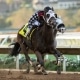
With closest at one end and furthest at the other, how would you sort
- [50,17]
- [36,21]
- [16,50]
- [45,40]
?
[50,17] → [45,40] → [36,21] → [16,50]

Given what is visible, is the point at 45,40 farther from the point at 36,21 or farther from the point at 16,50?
the point at 16,50

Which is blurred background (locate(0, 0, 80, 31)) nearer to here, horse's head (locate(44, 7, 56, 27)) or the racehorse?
the racehorse

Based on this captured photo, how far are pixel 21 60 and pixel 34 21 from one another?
2.06 meters

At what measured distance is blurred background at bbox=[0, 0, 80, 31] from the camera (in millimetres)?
12391

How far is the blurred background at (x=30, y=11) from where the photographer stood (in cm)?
1239

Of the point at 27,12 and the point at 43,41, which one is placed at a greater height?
the point at 27,12

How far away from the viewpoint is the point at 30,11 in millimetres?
12797

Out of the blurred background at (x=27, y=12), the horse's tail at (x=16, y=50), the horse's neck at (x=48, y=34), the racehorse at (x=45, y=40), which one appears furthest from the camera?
the blurred background at (x=27, y=12)

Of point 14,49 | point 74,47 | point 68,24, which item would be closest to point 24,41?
point 14,49

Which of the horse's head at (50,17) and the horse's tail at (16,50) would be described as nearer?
the horse's head at (50,17)

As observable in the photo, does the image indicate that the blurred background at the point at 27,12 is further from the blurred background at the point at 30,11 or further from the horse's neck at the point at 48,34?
the horse's neck at the point at 48,34

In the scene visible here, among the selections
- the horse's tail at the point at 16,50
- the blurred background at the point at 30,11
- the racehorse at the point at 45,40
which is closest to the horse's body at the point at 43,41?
the racehorse at the point at 45,40

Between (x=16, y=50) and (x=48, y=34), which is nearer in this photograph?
(x=48, y=34)

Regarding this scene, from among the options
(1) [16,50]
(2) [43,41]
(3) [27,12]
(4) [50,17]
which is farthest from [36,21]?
(3) [27,12]
